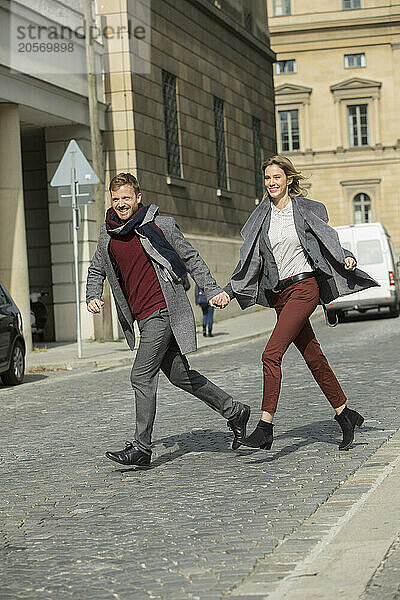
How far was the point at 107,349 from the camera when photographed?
22.0m

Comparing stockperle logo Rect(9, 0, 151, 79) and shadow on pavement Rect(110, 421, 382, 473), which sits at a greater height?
stockperle logo Rect(9, 0, 151, 79)

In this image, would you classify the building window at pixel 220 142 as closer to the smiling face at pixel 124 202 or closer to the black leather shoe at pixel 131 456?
the smiling face at pixel 124 202

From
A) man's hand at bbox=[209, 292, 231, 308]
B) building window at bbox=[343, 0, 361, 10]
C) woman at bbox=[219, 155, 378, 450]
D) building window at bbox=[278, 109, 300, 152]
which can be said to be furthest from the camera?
building window at bbox=[278, 109, 300, 152]

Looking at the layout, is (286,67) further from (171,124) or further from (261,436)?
(261,436)

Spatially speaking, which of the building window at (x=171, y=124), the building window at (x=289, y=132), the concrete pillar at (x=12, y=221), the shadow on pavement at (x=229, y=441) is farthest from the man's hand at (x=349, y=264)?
the building window at (x=289, y=132)

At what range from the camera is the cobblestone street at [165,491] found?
5.18m

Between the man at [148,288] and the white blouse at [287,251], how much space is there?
465 mm

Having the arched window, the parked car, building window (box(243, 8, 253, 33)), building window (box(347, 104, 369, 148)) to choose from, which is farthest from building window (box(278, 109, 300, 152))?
the parked car

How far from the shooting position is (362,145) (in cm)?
6800

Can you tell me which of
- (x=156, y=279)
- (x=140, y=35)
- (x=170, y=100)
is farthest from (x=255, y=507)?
(x=170, y=100)

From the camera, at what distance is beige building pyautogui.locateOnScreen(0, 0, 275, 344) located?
22125mm

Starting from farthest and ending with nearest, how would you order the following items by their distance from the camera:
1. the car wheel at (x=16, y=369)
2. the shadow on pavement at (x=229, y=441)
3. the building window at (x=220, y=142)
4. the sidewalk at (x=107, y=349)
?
the building window at (x=220, y=142), the sidewalk at (x=107, y=349), the car wheel at (x=16, y=369), the shadow on pavement at (x=229, y=441)

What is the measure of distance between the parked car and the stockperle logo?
6807 millimetres

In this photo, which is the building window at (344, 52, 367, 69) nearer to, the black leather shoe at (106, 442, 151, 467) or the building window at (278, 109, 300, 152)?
the building window at (278, 109, 300, 152)
